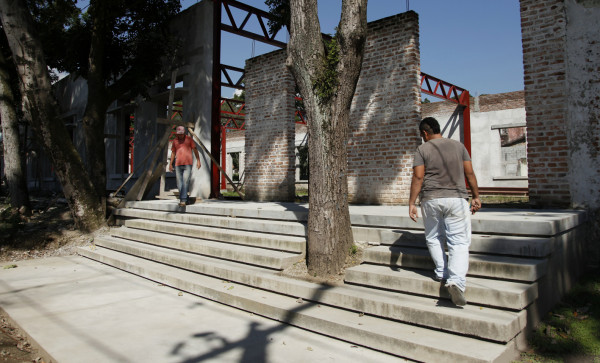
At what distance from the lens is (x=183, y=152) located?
8.27m

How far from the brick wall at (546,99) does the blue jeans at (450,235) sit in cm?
297

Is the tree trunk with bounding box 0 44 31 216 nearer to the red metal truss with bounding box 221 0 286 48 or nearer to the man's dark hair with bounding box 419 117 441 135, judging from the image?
the red metal truss with bounding box 221 0 286 48

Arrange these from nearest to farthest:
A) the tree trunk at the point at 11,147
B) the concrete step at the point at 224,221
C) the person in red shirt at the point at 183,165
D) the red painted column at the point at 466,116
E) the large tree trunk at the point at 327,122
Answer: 1. the large tree trunk at the point at 327,122
2. the concrete step at the point at 224,221
3. the person in red shirt at the point at 183,165
4. the tree trunk at the point at 11,147
5. the red painted column at the point at 466,116

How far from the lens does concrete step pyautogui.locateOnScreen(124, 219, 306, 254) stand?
539cm

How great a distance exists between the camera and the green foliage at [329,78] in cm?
466

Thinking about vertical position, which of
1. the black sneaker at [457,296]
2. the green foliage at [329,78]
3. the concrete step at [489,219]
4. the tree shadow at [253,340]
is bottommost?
the tree shadow at [253,340]

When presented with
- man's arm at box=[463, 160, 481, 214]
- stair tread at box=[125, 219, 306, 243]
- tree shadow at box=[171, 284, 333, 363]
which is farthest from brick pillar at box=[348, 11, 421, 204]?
tree shadow at box=[171, 284, 333, 363]

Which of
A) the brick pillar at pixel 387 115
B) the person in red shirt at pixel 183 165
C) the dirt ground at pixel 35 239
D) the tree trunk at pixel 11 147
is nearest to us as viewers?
the brick pillar at pixel 387 115

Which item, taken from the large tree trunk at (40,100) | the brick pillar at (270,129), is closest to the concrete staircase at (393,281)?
the large tree trunk at (40,100)

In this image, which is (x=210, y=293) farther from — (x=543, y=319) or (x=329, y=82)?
(x=543, y=319)

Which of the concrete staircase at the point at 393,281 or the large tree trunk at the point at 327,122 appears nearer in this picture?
the concrete staircase at the point at 393,281

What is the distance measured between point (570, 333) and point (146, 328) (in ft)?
12.6

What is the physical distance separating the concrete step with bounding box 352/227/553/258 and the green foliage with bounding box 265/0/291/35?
8.04m

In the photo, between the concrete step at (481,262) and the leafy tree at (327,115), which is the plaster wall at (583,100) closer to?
the concrete step at (481,262)
